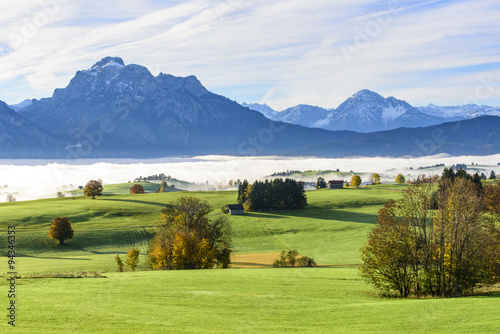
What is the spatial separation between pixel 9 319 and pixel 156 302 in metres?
9.32

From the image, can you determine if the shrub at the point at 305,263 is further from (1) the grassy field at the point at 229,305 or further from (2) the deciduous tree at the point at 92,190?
(2) the deciduous tree at the point at 92,190

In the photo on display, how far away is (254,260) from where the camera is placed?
240 feet

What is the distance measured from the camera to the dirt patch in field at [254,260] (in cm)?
6794

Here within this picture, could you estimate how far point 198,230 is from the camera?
6719 centimetres

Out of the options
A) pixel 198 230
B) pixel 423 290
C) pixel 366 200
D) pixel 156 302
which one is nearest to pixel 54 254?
pixel 198 230

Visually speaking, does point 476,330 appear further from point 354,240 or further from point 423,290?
point 354,240

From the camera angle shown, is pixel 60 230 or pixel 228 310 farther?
pixel 60 230

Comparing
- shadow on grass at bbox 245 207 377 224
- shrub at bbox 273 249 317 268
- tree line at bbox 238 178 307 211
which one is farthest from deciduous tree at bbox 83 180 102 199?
shrub at bbox 273 249 317 268

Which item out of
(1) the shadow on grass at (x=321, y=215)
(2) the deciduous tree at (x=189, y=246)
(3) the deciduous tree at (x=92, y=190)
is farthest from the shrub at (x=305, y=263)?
(3) the deciduous tree at (x=92, y=190)

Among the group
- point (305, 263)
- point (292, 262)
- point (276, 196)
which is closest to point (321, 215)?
point (276, 196)

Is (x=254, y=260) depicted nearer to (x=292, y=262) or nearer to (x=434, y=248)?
(x=292, y=262)

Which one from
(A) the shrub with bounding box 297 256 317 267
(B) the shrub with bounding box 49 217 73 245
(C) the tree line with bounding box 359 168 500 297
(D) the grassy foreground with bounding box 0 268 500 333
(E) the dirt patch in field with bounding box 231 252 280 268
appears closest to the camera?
(D) the grassy foreground with bounding box 0 268 500 333

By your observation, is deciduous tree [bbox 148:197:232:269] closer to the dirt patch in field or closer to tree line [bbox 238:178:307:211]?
the dirt patch in field

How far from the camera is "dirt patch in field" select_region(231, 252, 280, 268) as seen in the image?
67938 millimetres
